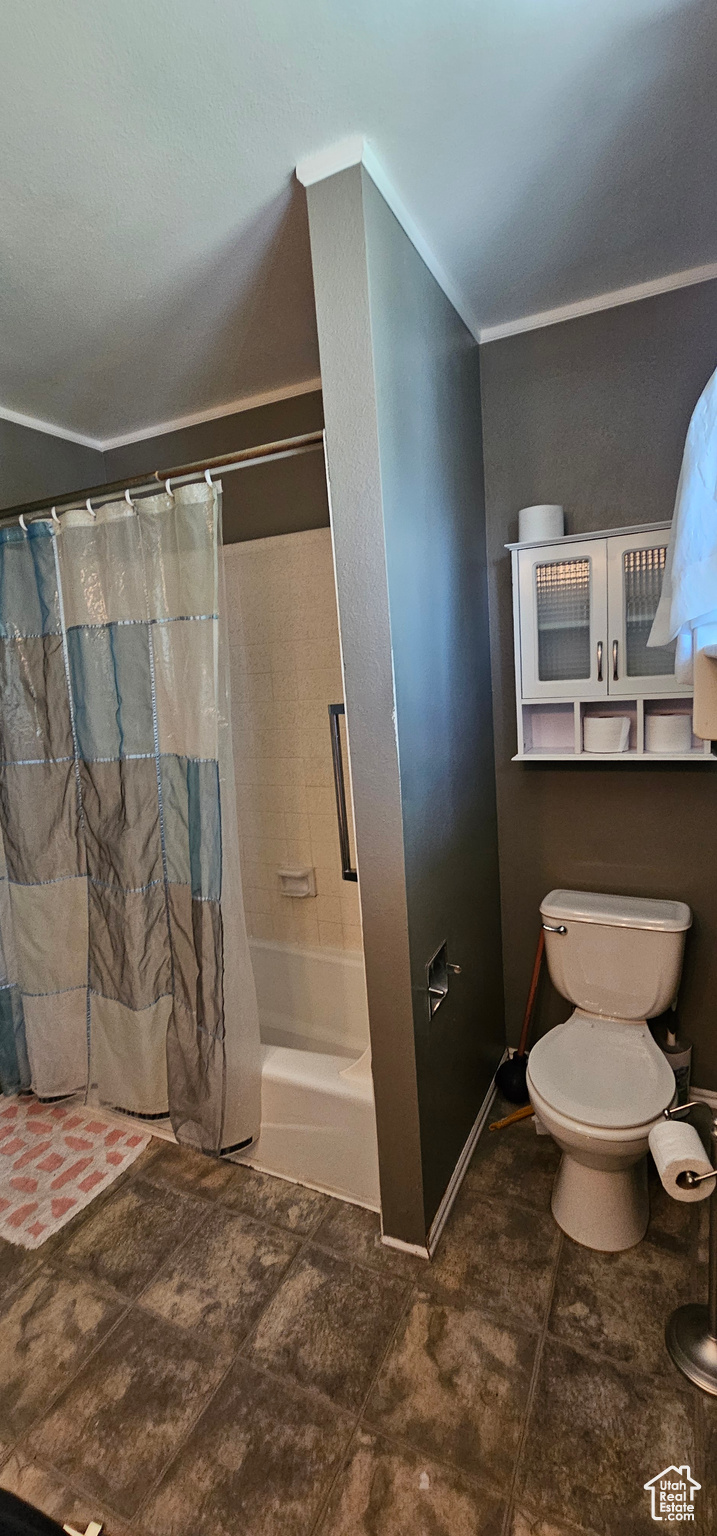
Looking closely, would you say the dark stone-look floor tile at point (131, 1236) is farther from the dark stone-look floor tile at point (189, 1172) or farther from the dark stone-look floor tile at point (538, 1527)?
the dark stone-look floor tile at point (538, 1527)

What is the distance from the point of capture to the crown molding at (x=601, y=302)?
1772mm

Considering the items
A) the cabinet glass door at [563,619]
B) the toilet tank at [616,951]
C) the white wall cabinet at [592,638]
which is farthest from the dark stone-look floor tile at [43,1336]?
the cabinet glass door at [563,619]

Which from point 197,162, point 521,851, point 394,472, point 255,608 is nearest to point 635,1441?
point 521,851

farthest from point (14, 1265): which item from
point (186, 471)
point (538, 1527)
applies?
point (186, 471)

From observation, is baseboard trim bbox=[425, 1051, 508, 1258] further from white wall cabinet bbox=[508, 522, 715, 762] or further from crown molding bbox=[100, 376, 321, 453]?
crown molding bbox=[100, 376, 321, 453]

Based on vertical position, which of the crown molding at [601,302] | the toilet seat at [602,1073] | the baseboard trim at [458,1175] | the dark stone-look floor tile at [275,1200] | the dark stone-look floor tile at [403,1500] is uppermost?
the crown molding at [601,302]

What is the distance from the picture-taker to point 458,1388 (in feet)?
4.42

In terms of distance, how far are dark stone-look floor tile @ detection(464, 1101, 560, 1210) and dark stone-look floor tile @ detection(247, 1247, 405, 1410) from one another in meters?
0.40

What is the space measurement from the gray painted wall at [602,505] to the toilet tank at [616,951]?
0.16 meters

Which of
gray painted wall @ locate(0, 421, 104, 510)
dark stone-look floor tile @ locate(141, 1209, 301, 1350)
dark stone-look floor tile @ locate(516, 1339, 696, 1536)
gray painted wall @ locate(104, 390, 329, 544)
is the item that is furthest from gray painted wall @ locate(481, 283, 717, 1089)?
gray painted wall @ locate(0, 421, 104, 510)

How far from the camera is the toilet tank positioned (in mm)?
1869

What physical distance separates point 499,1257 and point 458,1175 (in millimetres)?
255

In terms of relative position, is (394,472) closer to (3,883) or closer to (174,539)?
(174,539)

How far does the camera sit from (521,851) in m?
2.22
